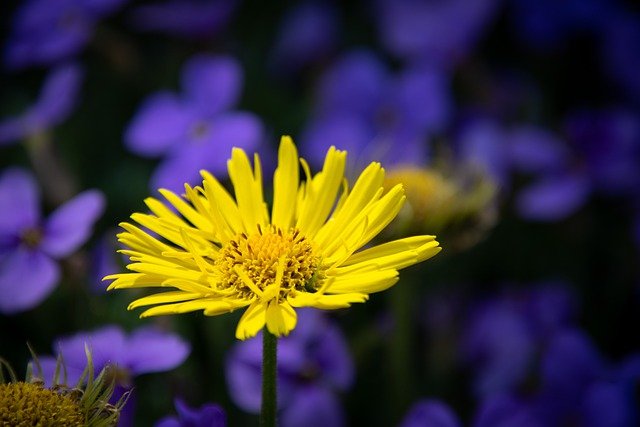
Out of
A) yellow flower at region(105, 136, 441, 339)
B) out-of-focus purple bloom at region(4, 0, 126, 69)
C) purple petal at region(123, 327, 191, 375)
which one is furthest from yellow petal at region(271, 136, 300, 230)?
out-of-focus purple bloom at region(4, 0, 126, 69)

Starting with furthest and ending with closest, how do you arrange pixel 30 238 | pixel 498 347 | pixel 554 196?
pixel 554 196 → pixel 498 347 → pixel 30 238

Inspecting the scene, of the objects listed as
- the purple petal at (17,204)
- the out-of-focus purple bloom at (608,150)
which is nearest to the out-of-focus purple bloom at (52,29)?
the purple petal at (17,204)

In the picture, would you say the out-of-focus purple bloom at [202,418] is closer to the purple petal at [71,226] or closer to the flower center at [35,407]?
the flower center at [35,407]

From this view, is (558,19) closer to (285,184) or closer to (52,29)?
(52,29)

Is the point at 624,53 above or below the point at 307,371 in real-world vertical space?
above

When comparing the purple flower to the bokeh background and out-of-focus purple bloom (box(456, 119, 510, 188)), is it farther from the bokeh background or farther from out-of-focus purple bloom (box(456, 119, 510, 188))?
out-of-focus purple bloom (box(456, 119, 510, 188))

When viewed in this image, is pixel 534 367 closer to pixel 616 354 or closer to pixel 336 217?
pixel 616 354

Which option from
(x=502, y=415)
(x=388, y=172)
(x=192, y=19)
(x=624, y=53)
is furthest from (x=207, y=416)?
(x=624, y=53)
